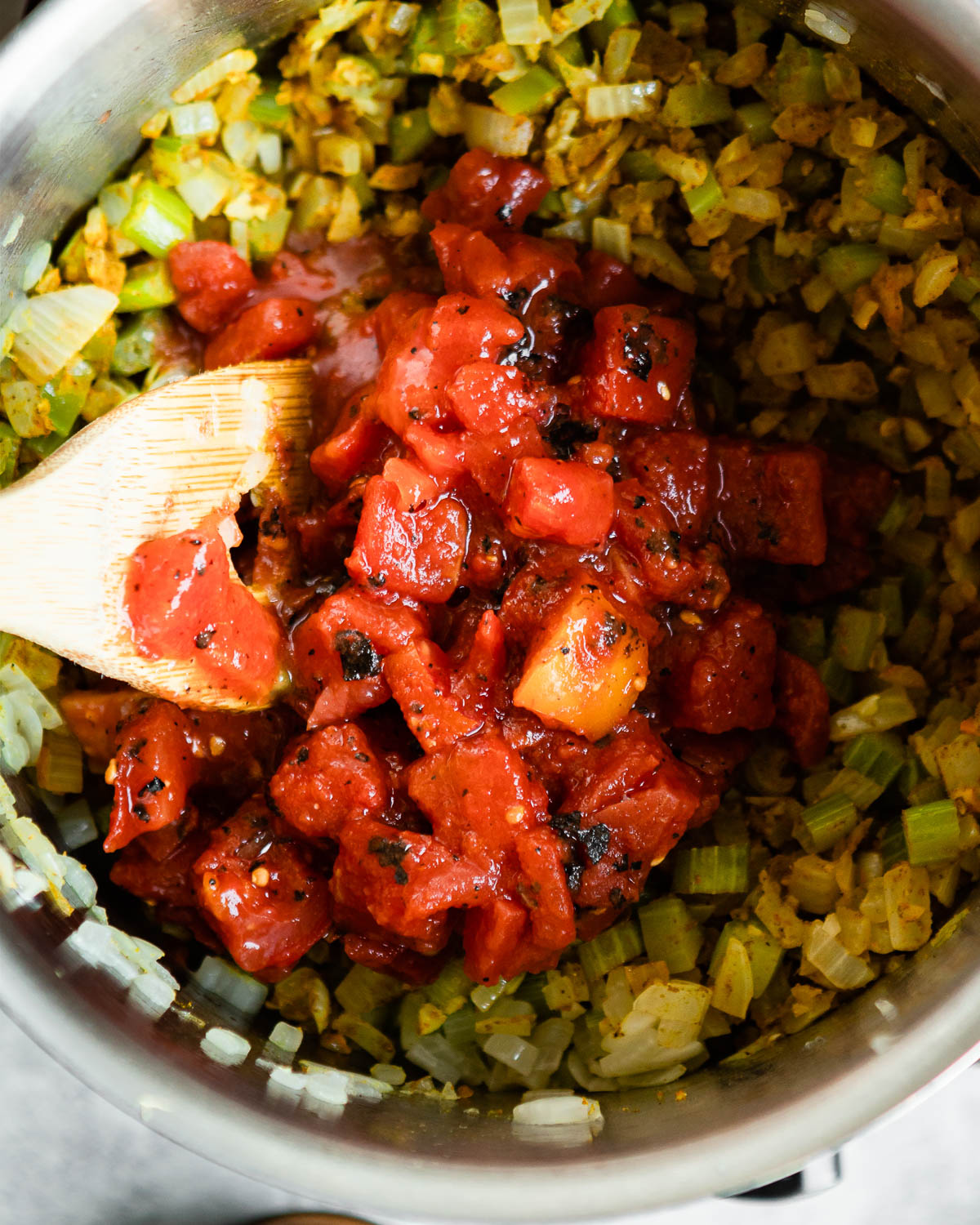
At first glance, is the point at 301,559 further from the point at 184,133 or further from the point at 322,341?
the point at 184,133

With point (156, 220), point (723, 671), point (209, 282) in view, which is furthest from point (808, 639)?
point (156, 220)

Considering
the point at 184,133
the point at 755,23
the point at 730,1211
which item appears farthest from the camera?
the point at 730,1211

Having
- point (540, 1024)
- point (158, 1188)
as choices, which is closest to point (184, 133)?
point (540, 1024)

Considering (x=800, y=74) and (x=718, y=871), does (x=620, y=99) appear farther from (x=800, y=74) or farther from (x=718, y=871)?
(x=718, y=871)

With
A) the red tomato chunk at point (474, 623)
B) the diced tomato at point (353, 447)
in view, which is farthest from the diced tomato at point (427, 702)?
the diced tomato at point (353, 447)

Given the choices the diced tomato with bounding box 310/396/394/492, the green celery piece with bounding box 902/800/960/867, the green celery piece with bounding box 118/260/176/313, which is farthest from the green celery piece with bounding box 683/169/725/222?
the green celery piece with bounding box 902/800/960/867

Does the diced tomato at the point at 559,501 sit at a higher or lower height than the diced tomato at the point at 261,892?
higher

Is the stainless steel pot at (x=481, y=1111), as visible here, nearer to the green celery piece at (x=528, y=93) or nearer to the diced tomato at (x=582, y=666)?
the green celery piece at (x=528, y=93)
